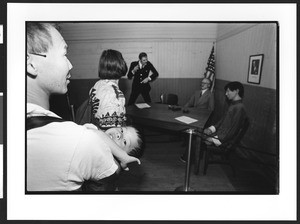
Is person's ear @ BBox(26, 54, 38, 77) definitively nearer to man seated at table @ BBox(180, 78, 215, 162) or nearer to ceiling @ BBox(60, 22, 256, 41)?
ceiling @ BBox(60, 22, 256, 41)

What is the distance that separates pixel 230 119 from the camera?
2795 millimetres

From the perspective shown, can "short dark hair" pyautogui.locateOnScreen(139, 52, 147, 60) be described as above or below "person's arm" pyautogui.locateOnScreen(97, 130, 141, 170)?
above

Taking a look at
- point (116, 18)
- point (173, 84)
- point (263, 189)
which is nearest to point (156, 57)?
point (173, 84)

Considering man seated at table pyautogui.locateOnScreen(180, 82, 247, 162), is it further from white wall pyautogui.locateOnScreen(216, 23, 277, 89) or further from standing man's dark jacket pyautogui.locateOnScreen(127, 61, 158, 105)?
standing man's dark jacket pyautogui.locateOnScreen(127, 61, 158, 105)

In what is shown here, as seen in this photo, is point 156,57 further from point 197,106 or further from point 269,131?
point 269,131

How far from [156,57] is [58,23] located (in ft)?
2.49

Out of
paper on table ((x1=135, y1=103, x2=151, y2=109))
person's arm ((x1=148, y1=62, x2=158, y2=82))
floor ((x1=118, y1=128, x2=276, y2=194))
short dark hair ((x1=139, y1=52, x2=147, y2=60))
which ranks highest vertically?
short dark hair ((x1=139, y1=52, x2=147, y2=60))

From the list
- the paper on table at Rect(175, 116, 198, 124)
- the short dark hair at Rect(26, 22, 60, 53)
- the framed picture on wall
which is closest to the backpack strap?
the short dark hair at Rect(26, 22, 60, 53)

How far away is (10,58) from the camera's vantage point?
279 centimetres

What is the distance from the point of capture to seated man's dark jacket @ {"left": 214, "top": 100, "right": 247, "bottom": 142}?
2.79 m

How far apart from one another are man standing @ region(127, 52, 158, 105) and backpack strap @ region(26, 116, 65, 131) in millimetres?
563

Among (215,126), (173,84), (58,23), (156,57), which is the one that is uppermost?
(58,23)

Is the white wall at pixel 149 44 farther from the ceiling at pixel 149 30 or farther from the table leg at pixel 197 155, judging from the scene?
the table leg at pixel 197 155

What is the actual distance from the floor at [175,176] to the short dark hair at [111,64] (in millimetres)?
525
